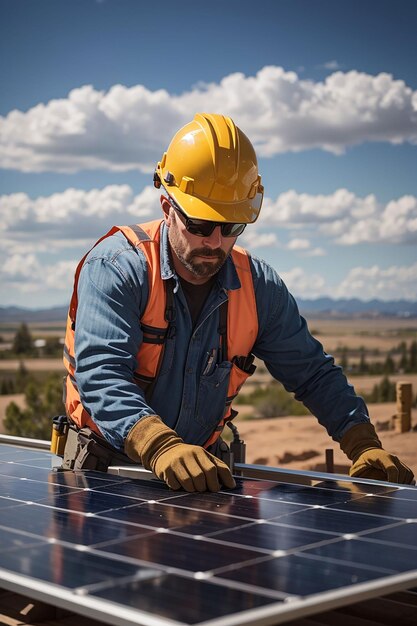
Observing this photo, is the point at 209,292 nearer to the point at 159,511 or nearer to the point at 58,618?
the point at 159,511

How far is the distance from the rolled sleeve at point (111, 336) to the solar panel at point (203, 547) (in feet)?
1.04

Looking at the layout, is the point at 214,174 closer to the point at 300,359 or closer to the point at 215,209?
the point at 215,209

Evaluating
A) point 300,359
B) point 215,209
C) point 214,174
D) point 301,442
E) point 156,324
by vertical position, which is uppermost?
point 214,174

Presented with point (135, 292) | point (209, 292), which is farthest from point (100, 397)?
point (209, 292)

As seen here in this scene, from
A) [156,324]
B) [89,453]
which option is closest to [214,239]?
[156,324]

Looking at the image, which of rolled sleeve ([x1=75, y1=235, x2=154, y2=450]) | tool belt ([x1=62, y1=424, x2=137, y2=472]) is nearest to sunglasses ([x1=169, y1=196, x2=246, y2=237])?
rolled sleeve ([x1=75, y1=235, x2=154, y2=450])

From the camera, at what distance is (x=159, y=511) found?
4.00 meters

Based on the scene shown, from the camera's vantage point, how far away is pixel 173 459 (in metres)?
4.41

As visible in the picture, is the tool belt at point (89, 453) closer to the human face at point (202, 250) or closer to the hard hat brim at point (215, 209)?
the human face at point (202, 250)

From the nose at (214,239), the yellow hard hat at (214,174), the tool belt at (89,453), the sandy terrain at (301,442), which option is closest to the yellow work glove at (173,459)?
the tool belt at (89,453)

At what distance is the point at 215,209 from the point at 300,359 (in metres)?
1.09

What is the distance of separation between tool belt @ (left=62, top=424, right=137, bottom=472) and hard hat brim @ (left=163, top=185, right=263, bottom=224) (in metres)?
1.22

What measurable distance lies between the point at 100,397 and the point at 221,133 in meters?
1.49

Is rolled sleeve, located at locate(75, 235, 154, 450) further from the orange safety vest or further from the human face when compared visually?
the human face
